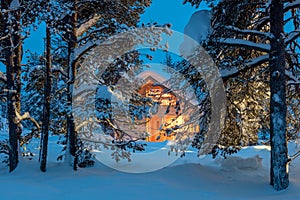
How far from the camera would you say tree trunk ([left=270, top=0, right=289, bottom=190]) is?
5848 mm

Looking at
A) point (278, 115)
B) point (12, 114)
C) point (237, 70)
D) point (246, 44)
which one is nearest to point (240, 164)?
point (278, 115)

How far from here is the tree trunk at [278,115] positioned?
5848 mm

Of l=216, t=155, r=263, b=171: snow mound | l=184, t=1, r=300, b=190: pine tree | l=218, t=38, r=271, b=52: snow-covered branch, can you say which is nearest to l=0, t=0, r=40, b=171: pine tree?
l=218, t=38, r=271, b=52: snow-covered branch

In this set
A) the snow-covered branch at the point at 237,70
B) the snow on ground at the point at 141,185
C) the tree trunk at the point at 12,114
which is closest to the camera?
the snow on ground at the point at 141,185

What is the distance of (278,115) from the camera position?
598cm

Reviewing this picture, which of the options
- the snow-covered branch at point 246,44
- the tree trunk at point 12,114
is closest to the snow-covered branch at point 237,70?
the snow-covered branch at point 246,44

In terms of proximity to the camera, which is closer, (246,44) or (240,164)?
(246,44)

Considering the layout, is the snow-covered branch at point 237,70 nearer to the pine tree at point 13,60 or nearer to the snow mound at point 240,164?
the snow mound at point 240,164

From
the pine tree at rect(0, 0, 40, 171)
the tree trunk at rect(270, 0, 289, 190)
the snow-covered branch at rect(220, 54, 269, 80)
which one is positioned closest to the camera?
the tree trunk at rect(270, 0, 289, 190)

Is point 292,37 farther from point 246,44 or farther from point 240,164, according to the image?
point 240,164

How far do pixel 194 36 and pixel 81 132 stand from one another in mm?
4049

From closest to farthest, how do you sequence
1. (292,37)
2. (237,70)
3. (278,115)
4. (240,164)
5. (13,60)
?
(278,115), (292,37), (237,70), (13,60), (240,164)

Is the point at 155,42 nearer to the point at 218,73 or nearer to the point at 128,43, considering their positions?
the point at 128,43

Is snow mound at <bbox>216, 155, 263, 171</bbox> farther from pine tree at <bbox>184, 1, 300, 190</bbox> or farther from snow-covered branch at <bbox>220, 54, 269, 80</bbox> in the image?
snow-covered branch at <bbox>220, 54, 269, 80</bbox>
